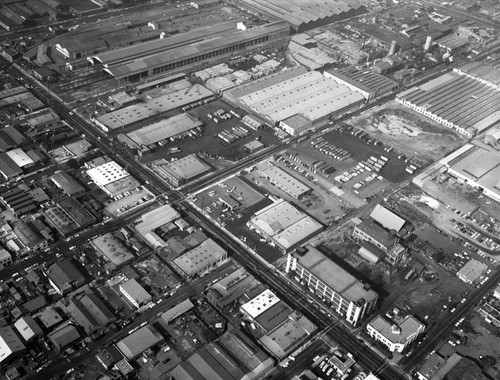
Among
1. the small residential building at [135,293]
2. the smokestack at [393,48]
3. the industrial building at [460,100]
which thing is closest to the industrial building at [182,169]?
the small residential building at [135,293]

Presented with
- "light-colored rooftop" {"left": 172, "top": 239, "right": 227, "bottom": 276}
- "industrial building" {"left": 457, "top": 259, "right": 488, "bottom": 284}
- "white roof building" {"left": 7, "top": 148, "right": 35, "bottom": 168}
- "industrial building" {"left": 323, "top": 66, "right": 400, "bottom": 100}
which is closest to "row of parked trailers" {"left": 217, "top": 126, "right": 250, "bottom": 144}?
"light-colored rooftop" {"left": 172, "top": 239, "right": 227, "bottom": 276}

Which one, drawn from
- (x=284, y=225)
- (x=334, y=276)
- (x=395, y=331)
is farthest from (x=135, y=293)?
(x=395, y=331)

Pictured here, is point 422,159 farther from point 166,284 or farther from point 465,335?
point 166,284

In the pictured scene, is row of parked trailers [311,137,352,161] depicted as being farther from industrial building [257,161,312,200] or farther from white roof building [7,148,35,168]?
white roof building [7,148,35,168]

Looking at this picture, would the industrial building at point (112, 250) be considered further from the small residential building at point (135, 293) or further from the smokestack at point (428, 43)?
the smokestack at point (428, 43)

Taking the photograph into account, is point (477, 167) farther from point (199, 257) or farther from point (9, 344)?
point (9, 344)

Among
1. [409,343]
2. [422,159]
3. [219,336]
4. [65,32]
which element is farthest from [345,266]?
[65,32]
